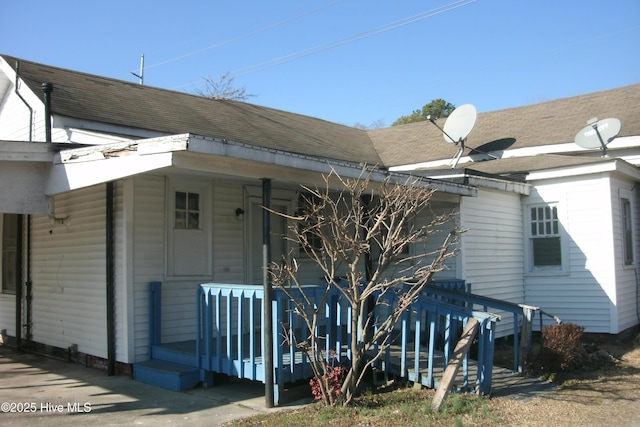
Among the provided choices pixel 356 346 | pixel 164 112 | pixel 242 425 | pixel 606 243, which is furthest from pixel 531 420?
pixel 164 112

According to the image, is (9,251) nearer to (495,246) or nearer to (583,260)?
(495,246)

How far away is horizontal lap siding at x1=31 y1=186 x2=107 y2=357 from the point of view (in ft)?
26.9

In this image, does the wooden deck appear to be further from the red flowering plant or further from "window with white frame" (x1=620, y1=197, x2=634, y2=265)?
"window with white frame" (x1=620, y1=197, x2=634, y2=265)

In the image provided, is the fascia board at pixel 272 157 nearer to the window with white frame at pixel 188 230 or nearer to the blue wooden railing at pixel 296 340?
the blue wooden railing at pixel 296 340

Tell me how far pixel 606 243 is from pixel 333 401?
7.22 meters

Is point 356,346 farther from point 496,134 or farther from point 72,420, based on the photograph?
point 496,134

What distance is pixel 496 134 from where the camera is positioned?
15.6 m

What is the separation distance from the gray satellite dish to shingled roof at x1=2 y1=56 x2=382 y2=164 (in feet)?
15.7

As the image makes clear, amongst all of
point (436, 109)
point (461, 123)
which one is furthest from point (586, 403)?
point (436, 109)

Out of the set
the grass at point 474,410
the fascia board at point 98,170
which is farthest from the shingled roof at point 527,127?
the fascia board at point 98,170

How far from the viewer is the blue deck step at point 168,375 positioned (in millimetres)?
7082

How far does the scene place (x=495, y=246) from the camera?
11.0 m

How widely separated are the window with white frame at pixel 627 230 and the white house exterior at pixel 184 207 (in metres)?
0.06

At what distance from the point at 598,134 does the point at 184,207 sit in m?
9.16
